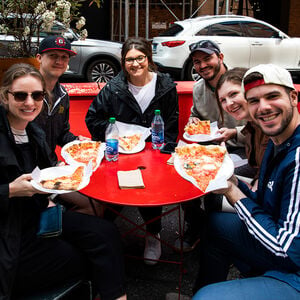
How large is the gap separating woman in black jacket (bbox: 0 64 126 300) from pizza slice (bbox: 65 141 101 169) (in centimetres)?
33

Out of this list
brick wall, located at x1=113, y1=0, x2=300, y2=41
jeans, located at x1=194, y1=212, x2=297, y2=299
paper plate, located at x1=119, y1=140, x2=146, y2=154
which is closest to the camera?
jeans, located at x1=194, y1=212, x2=297, y2=299

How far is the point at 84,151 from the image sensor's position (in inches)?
103

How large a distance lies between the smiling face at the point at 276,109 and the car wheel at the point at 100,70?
809 cm

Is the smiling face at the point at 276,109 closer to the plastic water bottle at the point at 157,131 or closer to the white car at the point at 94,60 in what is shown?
the plastic water bottle at the point at 157,131

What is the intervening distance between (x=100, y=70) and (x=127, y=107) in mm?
6672

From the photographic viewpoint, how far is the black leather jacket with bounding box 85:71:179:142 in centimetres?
313

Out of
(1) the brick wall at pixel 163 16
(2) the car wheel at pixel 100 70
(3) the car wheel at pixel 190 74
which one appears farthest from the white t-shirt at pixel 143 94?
(1) the brick wall at pixel 163 16

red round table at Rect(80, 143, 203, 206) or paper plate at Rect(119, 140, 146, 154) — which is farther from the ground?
paper plate at Rect(119, 140, 146, 154)

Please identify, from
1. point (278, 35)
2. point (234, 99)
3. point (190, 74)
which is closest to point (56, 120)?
point (234, 99)

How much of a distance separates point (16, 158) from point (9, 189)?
0.24 m

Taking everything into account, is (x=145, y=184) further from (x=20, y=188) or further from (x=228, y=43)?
(x=228, y=43)

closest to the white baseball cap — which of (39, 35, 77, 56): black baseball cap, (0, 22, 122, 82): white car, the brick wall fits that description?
(39, 35, 77, 56): black baseball cap

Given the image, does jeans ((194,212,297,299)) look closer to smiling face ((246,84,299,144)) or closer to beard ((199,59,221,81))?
Result: smiling face ((246,84,299,144))

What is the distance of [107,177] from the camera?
2332 mm
